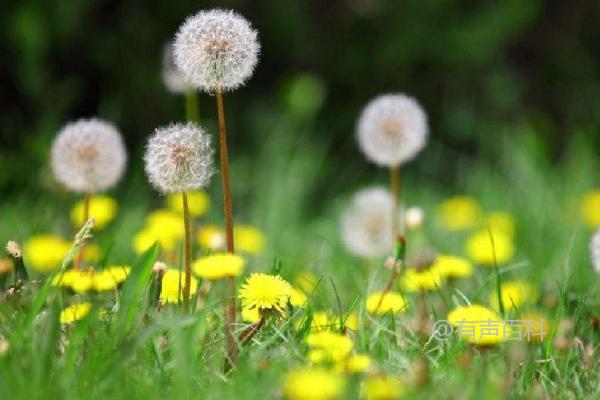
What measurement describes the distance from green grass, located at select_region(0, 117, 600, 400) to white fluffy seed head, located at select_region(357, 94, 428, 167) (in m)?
0.35

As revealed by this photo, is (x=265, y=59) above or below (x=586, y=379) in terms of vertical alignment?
above

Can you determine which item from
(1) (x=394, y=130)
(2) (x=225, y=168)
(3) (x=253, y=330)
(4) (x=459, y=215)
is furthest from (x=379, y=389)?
(4) (x=459, y=215)

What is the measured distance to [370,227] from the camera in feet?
9.53

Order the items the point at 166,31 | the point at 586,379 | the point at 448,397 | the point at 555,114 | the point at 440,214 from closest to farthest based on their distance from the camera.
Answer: the point at 448,397
the point at 586,379
the point at 440,214
the point at 166,31
the point at 555,114

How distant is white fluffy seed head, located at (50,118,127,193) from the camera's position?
2363 mm

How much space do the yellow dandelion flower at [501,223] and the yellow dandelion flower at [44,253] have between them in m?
1.49

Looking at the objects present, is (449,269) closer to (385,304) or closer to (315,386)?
(385,304)

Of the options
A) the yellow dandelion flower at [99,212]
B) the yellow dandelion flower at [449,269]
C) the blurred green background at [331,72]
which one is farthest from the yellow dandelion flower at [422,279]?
the blurred green background at [331,72]

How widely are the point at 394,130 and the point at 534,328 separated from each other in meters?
0.83

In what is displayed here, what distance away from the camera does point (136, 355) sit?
5.71ft

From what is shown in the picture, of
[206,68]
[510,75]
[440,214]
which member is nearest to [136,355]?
[206,68]

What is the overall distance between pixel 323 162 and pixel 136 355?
10.2ft

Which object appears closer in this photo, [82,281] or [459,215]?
[82,281]

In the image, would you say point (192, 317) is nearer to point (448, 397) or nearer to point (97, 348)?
point (97, 348)
